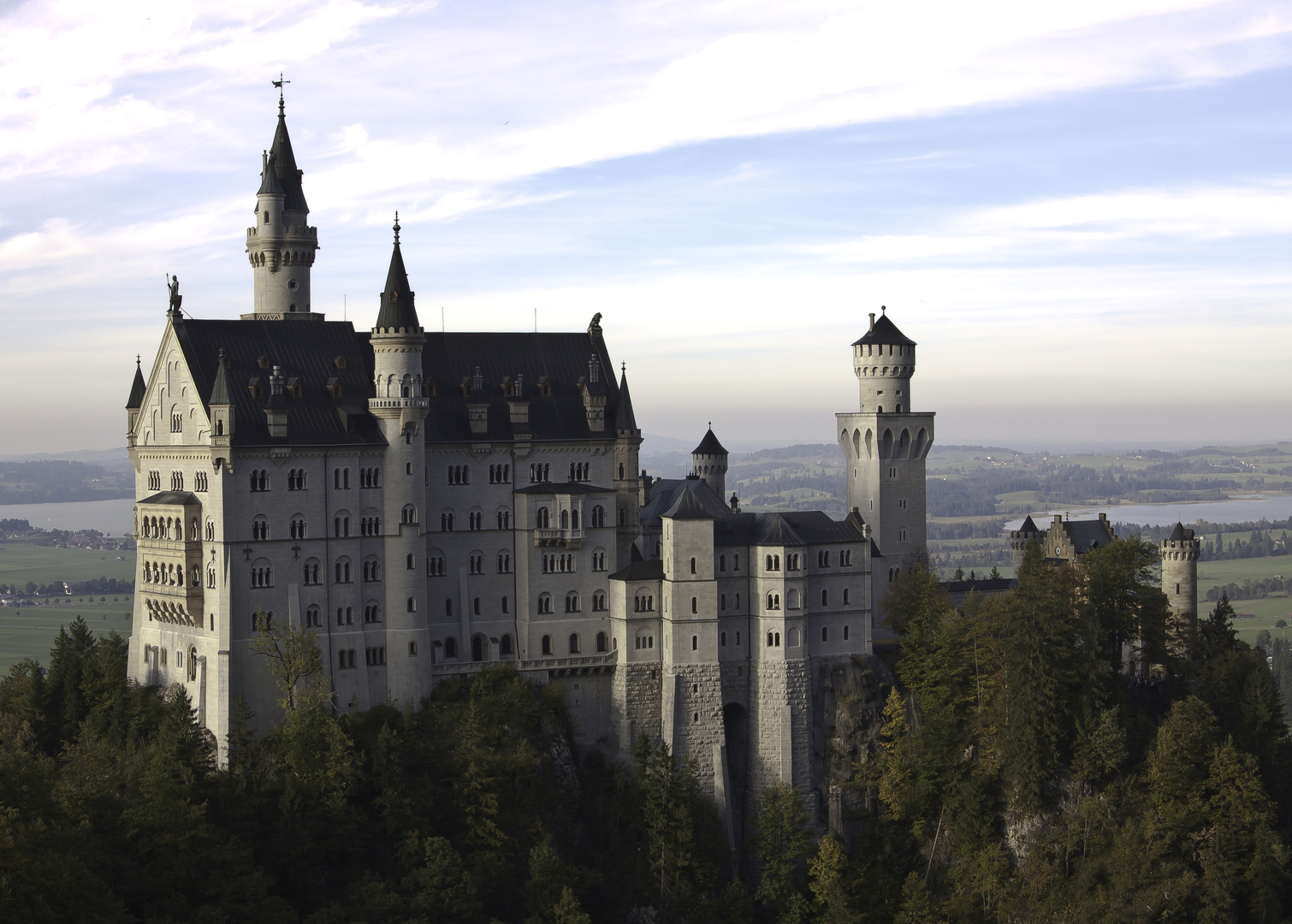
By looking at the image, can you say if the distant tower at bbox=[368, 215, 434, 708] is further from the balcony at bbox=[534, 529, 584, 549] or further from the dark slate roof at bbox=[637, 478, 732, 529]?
the dark slate roof at bbox=[637, 478, 732, 529]

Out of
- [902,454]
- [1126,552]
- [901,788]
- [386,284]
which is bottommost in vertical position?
[901,788]

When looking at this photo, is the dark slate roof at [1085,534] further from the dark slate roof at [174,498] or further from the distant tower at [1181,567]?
the dark slate roof at [174,498]

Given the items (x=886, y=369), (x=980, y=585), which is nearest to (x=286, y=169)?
(x=886, y=369)

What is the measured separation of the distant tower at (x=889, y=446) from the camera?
3733 inches

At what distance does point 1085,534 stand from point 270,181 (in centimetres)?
5716

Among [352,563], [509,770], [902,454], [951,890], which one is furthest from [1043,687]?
[352,563]

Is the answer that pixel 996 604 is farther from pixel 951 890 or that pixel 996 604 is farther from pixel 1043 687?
pixel 951 890

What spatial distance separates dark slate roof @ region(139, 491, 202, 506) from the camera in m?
76.4

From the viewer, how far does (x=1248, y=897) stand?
263 feet

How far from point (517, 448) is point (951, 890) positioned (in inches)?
1332

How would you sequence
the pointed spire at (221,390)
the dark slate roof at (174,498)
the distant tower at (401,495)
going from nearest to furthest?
the pointed spire at (221,390) < the dark slate roof at (174,498) < the distant tower at (401,495)

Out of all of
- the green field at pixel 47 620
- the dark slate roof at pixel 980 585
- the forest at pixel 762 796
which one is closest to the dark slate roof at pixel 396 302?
the forest at pixel 762 796

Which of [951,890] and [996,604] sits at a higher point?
[996,604]

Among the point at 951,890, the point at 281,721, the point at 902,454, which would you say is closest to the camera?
the point at 281,721
